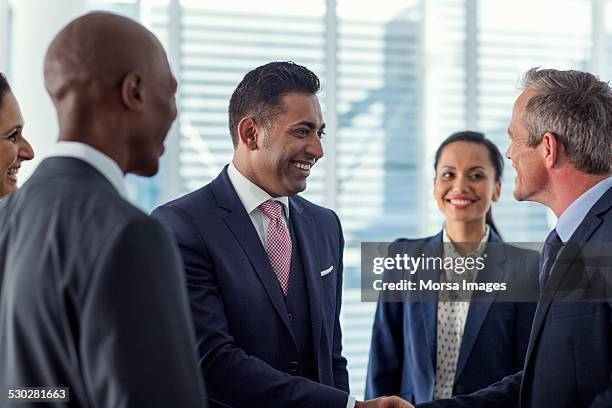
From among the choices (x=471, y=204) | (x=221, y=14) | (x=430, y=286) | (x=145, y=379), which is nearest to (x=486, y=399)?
(x=430, y=286)

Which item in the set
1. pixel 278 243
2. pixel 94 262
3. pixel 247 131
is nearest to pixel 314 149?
pixel 247 131

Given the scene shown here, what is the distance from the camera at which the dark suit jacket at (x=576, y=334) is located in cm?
174

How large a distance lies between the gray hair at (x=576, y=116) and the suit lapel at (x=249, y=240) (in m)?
0.79

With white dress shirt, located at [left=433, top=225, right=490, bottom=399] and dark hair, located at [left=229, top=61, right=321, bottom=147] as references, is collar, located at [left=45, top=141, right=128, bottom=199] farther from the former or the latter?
white dress shirt, located at [left=433, top=225, right=490, bottom=399]

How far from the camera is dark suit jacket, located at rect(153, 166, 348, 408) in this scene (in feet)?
6.31

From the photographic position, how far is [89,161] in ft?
3.64

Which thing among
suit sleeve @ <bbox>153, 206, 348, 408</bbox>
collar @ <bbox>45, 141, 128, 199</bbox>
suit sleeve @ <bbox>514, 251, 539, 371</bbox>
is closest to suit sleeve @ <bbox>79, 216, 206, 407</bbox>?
collar @ <bbox>45, 141, 128, 199</bbox>

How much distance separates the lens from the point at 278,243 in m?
2.14

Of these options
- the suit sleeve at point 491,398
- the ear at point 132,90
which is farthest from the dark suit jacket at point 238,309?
the ear at point 132,90

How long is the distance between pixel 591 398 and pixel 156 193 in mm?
3232

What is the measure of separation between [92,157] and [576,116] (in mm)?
1332

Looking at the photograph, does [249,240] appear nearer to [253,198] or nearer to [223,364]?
[253,198]

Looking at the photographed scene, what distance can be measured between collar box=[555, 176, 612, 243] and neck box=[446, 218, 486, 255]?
0.91 m

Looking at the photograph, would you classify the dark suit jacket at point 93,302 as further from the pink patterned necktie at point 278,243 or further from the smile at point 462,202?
the smile at point 462,202
